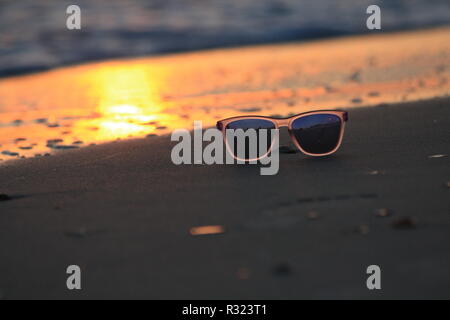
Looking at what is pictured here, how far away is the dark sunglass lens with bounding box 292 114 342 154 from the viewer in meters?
4.13

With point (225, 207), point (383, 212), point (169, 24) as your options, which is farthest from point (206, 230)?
point (169, 24)

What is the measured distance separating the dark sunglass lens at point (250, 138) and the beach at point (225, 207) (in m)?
0.09

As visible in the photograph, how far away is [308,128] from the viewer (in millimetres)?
4133

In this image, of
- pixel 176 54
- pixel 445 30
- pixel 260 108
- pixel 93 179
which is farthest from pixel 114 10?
pixel 93 179

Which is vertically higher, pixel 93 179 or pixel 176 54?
pixel 176 54

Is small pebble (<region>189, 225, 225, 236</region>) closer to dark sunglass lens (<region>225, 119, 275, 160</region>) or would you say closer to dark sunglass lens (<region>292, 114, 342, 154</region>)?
dark sunglass lens (<region>225, 119, 275, 160</region>)

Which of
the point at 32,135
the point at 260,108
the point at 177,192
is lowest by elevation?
the point at 177,192

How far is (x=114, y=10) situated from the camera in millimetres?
13047

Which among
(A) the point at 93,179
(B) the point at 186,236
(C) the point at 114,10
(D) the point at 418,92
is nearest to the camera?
(B) the point at 186,236

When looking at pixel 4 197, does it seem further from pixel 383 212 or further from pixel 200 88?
pixel 200 88

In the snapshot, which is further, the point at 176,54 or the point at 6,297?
the point at 176,54

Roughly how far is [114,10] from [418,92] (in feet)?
25.1

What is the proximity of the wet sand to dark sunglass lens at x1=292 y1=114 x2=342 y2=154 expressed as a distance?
2.9 inches
